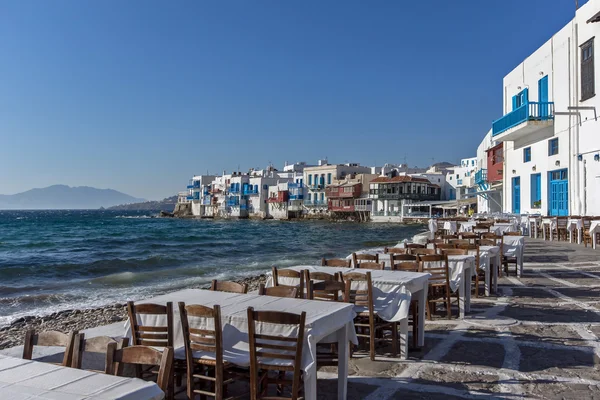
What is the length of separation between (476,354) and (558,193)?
17.6 m

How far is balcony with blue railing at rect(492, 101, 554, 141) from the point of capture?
2153 centimetres

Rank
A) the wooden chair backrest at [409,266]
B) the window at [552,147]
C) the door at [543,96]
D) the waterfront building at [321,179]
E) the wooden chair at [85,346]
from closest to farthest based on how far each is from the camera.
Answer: the wooden chair at [85,346] → the wooden chair backrest at [409,266] → the window at [552,147] → the door at [543,96] → the waterfront building at [321,179]

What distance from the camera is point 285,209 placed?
287 feet

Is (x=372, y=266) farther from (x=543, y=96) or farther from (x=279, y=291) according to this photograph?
(x=543, y=96)

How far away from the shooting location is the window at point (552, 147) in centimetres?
2107

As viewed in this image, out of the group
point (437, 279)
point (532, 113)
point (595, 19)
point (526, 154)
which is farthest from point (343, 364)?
point (526, 154)

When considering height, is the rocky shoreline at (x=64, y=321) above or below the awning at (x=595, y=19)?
below

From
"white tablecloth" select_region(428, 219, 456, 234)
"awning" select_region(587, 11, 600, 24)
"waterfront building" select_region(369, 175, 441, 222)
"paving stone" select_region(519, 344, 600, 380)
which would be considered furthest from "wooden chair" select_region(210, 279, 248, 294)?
"waterfront building" select_region(369, 175, 441, 222)

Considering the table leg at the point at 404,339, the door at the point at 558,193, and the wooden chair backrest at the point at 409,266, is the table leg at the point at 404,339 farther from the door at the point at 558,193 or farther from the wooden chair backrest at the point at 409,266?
the door at the point at 558,193

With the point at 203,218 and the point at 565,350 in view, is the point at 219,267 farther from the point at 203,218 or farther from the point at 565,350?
the point at 203,218

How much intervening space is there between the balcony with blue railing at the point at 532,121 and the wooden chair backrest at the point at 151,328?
20535 mm

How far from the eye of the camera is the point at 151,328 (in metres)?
4.41

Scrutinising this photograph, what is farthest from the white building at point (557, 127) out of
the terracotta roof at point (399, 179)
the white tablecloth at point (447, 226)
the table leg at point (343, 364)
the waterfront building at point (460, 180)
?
the terracotta roof at point (399, 179)

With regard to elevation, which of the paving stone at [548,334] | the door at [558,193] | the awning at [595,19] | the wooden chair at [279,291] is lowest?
the paving stone at [548,334]
